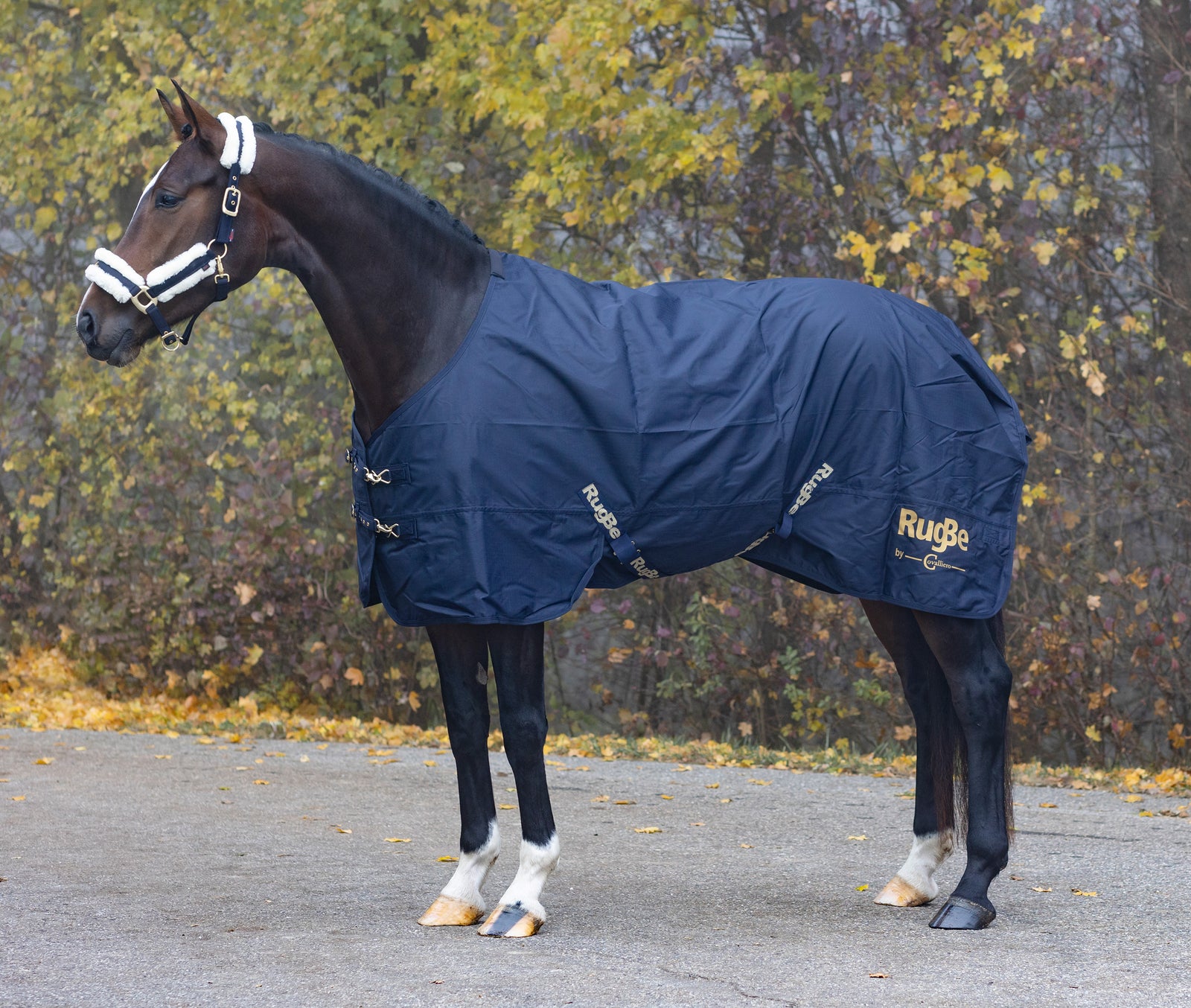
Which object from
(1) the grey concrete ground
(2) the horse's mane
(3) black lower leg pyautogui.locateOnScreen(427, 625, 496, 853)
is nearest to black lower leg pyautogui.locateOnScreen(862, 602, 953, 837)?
(1) the grey concrete ground

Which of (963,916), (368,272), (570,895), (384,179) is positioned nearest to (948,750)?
(963,916)

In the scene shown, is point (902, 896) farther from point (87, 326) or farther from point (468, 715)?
point (87, 326)

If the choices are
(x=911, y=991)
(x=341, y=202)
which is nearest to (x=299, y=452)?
(x=341, y=202)

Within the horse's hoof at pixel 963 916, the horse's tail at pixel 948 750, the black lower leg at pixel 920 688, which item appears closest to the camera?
the horse's hoof at pixel 963 916

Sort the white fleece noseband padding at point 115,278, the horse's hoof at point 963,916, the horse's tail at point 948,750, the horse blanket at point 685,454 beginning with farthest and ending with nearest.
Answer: the horse's tail at point 948,750
the horse's hoof at point 963,916
the horse blanket at point 685,454
the white fleece noseband padding at point 115,278

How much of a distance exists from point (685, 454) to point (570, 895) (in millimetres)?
1562

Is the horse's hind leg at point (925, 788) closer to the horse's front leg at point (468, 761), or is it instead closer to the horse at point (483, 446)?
the horse at point (483, 446)

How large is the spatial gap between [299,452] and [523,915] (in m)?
6.87

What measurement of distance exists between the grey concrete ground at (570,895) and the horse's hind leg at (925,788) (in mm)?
101

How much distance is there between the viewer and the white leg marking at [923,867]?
4.87 meters

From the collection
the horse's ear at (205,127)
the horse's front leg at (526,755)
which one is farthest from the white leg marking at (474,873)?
the horse's ear at (205,127)

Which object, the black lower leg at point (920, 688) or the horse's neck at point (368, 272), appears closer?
the horse's neck at point (368, 272)

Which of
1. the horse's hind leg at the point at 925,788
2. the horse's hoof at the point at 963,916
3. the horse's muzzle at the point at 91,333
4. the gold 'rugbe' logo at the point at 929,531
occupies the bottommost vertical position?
the horse's hoof at the point at 963,916

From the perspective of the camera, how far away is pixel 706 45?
9.77 m
